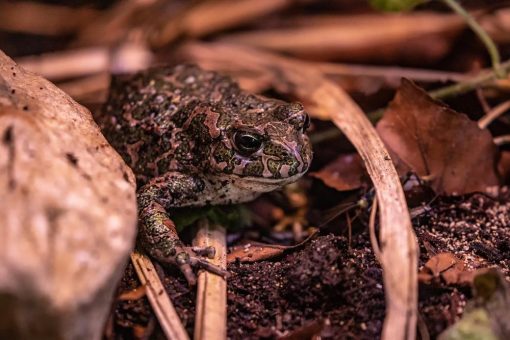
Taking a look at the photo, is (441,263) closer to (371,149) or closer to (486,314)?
(486,314)

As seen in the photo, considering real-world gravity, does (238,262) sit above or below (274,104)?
below

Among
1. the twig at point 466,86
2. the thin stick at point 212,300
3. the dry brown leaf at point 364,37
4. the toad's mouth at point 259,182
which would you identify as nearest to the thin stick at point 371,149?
the dry brown leaf at point 364,37

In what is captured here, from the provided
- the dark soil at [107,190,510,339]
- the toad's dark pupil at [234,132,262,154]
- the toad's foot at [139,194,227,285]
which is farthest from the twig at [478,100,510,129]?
the toad's foot at [139,194,227,285]

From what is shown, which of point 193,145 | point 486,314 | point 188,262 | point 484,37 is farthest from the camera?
point 484,37

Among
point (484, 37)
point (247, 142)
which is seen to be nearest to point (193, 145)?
point (247, 142)

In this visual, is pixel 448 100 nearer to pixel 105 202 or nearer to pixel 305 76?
pixel 305 76

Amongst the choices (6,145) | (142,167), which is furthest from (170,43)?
(6,145)
